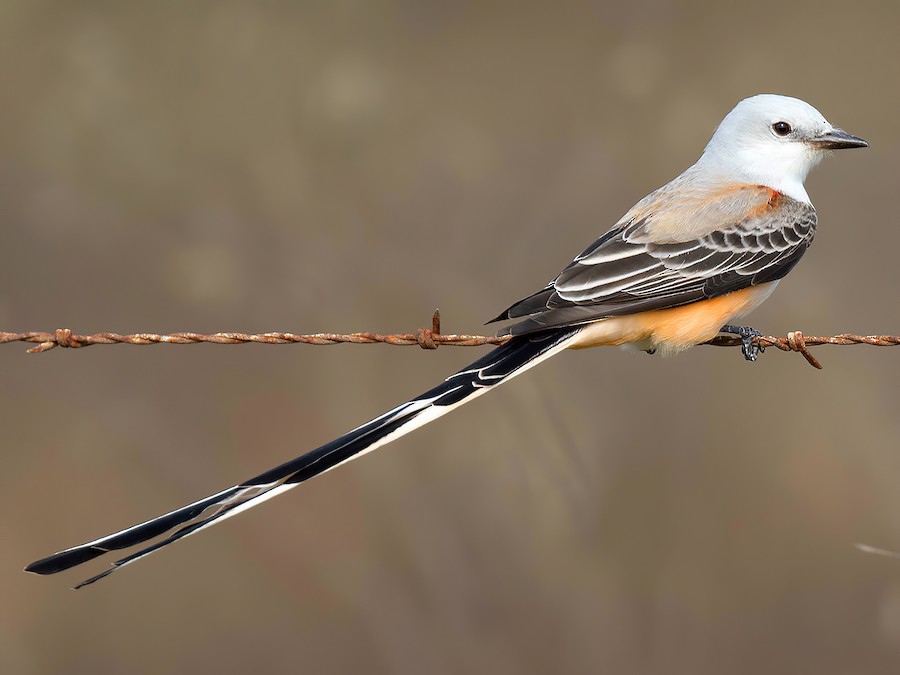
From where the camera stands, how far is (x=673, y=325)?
417cm

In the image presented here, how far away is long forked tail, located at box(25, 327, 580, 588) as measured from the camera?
306 cm

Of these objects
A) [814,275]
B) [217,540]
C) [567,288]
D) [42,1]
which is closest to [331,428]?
[217,540]

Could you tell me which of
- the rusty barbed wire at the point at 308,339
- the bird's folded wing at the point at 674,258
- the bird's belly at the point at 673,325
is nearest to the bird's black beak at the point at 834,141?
the bird's folded wing at the point at 674,258

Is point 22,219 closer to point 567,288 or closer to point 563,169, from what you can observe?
point 563,169

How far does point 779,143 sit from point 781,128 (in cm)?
7

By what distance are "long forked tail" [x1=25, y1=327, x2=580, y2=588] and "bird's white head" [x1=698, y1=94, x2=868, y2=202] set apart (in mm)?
1326

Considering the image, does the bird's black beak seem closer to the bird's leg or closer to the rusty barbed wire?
the bird's leg

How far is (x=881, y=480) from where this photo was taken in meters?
6.21

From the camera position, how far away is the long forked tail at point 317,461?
306 cm

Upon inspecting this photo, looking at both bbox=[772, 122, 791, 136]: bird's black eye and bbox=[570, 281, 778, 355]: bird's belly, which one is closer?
bbox=[570, 281, 778, 355]: bird's belly

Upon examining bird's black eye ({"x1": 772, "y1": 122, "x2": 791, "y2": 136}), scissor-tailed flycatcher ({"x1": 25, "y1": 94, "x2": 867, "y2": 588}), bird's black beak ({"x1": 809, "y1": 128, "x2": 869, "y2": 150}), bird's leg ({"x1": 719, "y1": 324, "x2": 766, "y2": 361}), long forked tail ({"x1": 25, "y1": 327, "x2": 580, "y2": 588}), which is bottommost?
bird's leg ({"x1": 719, "y1": 324, "x2": 766, "y2": 361})

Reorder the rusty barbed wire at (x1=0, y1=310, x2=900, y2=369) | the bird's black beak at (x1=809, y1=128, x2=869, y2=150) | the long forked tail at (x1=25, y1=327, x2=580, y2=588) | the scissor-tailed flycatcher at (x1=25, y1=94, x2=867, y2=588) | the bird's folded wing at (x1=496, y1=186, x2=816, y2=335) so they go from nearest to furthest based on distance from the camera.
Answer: the long forked tail at (x1=25, y1=327, x2=580, y2=588) → the rusty barbed wire at (x1=0, y1=310, x2=900, y2=369) → the scissor-tailed flycatcher at (x1=25, y1=94, x2=867, y2=588) → the bird's folded wing at (x1=496, y1=186, x2=816, y2=335) → the bird's black beak at (x1=809, y1=128, x2=869, y2=150)

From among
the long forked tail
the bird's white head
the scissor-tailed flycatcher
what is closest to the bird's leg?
the scissor-tailed flycatcher

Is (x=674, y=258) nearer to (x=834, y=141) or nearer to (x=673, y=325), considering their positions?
(x=673, y=325)
